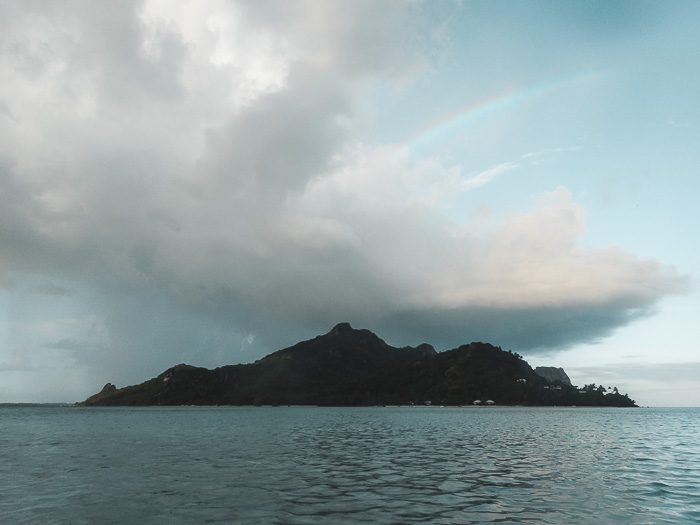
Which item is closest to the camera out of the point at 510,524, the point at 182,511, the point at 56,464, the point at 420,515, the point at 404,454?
the point at 510,524

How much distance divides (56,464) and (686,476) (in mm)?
64931

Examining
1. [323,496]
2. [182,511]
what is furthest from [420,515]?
[182,511]

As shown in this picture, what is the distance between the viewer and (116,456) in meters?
59.4

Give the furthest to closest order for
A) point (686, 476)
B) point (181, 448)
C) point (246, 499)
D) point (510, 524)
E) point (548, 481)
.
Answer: point (181, 448) → point (686, 476) → point (548, 481) → point (246, 499) → point (510, 524)

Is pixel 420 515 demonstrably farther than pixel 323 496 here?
No

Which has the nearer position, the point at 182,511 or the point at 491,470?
the point at 182,511

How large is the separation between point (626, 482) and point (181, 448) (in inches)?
2246

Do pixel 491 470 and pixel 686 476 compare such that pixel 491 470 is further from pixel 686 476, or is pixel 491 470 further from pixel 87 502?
pixel 87 502

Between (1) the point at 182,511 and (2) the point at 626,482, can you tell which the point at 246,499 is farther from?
(2) the point at 626,482

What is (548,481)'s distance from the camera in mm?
39188

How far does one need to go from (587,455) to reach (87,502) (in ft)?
184

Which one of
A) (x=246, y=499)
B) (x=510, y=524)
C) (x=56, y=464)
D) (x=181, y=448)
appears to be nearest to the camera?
(x=510, y=524)

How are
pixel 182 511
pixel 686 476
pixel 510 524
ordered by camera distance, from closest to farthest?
pixel 510 524 → pixel 182 511 → pixel 686 476

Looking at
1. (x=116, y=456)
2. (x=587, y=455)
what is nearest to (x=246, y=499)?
(x=116, y=456)
